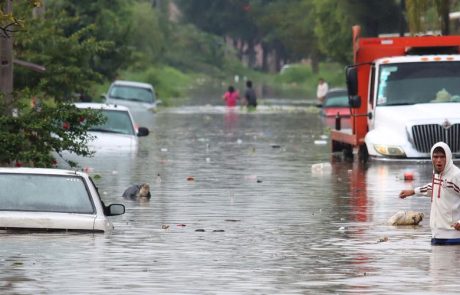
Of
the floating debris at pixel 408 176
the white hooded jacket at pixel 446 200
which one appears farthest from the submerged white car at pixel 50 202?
the floating debris at pixel 408 176

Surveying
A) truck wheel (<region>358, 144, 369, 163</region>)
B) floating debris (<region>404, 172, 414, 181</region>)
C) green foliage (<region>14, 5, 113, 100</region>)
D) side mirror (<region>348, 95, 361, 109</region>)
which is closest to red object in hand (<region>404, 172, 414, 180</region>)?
floating debris (<region>404, 172, 414, 181</region>)

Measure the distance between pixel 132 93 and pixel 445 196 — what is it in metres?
50.3

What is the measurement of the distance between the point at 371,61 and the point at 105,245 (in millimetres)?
19529

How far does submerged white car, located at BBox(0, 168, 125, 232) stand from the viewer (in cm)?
1847

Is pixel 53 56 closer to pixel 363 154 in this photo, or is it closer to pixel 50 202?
pixel 363 154

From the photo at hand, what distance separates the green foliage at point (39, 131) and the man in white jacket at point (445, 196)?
28.4 ft

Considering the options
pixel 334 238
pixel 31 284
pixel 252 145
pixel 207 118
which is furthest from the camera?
pixel 207 118

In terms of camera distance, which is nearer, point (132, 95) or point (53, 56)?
point (53, 56)

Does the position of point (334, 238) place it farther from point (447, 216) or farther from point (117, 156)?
point (117, 156)

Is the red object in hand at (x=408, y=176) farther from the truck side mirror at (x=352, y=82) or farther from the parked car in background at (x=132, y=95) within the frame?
the parked car in background at (x=132, y=95)

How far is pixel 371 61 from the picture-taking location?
37.4 m

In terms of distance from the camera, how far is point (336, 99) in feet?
Answer: 222

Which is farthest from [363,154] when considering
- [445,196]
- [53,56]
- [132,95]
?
[132,95]

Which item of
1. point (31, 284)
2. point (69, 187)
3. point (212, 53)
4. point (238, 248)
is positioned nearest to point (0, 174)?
point (69, 187)
